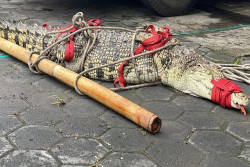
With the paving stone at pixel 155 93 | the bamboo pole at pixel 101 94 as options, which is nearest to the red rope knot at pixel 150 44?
the paving stone at pixel 155 93

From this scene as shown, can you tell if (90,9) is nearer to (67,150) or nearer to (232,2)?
(232,2)

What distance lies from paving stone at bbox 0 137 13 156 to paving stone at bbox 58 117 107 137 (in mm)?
354

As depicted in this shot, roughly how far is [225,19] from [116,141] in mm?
3692

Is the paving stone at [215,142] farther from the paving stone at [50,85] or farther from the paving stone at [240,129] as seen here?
the paving stone at [50,85]

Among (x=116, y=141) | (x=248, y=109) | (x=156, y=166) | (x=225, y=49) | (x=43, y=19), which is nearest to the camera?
(x=156, y=166)

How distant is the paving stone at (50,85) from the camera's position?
3115 millimetres

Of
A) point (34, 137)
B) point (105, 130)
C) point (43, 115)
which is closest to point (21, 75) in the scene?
point (43, 115)

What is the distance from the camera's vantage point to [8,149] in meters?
2.27

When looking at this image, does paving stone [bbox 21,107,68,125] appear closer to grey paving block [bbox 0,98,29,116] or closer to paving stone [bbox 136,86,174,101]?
grey paving block [bbox 0,98,29,116]

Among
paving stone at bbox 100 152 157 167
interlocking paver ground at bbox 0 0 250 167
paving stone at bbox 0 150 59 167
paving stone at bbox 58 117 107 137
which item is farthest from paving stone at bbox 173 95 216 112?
paving stone at bbox 0 150 59 167

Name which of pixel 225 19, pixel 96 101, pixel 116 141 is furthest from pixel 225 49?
pixel 116 141

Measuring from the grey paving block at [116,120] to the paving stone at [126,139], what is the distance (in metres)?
0.06

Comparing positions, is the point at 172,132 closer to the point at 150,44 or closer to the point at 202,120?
the point at 202,120

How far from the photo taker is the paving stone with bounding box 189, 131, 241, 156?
2312 mm
